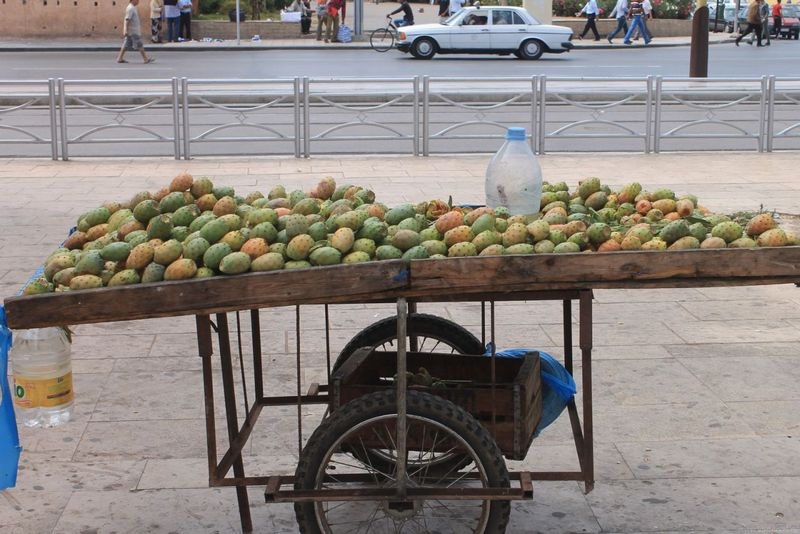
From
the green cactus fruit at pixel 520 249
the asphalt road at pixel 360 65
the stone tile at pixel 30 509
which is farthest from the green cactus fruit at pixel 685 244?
the asphalt road at pixel 360 65

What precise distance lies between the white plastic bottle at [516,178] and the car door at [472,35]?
25.3 m

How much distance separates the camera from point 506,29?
95.7 ft

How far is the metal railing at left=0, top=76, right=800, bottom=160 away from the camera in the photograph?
47.2ft

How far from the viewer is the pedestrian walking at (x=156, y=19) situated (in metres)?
32.5

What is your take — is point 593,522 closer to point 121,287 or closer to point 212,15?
point 121,287

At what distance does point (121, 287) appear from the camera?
3.66 m

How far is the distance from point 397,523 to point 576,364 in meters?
2.29

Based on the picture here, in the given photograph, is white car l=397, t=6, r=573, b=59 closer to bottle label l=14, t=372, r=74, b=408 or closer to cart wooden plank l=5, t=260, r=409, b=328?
bottle label l=14, t=372, r=74, b=408

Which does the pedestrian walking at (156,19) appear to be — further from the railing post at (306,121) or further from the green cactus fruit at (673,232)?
the green cactus fruit at (673,232)

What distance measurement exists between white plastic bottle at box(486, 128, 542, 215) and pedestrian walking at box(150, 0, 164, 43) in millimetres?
29688

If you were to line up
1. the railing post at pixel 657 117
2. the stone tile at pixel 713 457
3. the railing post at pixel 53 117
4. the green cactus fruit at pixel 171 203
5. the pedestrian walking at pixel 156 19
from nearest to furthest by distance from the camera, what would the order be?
the green cactus fruit at pixel 171 203
the stone tile at pixel 713 457
the railing post at pixel 53 117
the railing post at pixel 657 117
the pedestrian walking at pixel 156 19

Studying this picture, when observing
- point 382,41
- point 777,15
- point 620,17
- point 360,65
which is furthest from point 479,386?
point 777,15

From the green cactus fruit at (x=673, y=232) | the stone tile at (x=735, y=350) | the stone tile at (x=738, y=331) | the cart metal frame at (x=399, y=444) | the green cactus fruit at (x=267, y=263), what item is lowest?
the stone tile at (x=735, y=350)

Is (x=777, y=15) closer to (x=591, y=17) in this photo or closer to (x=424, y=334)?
(x=591, y=17)
